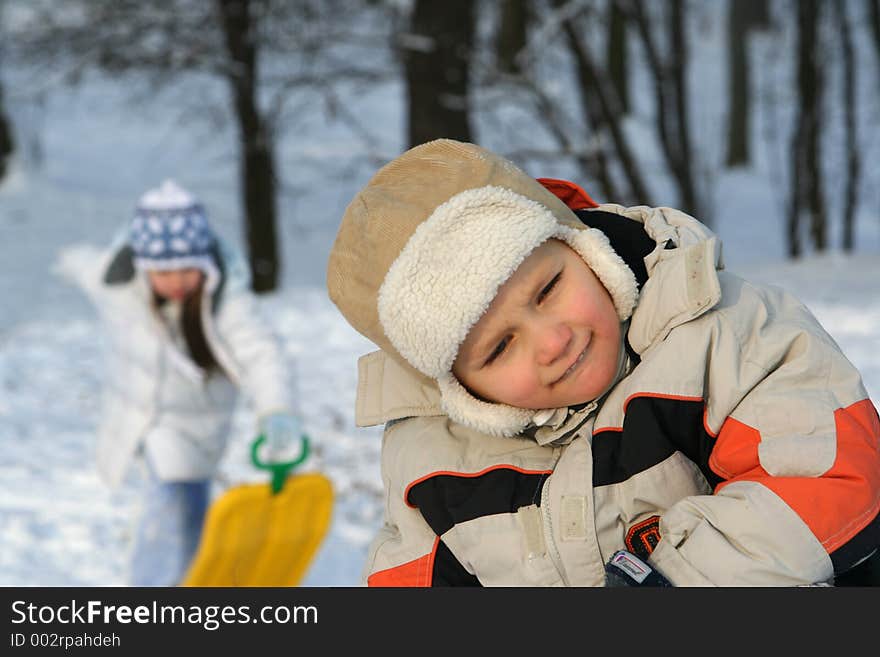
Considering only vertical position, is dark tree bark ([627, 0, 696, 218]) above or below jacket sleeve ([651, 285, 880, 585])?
below

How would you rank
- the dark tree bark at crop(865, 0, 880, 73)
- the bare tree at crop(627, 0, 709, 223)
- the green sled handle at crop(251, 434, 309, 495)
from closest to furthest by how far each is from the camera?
the green sled handle at crop(251, 434, 309, 495)
the bare tree at crop(627, 0, 709, 223)
the dark tree bark at crop(865, 0, 880, 73)

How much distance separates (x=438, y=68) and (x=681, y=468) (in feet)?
23.6

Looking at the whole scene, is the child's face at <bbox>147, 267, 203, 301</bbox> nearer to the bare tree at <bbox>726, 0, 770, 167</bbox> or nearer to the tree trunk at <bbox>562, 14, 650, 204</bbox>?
the tree trunk at <bbox>562, 14, 650, 204</bbox>

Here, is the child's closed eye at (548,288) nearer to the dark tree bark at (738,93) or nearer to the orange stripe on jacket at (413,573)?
the orange stripe on jacket at (413,573)

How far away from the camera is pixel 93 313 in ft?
37.3

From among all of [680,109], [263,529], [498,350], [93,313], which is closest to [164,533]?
[263,529]

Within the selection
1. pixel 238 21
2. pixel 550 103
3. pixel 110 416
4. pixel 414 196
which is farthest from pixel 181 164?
pixel 414 196

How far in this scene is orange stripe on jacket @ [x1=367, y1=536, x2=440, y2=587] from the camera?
173 centimetres

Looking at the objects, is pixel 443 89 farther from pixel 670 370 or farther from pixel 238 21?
pixel 670 370

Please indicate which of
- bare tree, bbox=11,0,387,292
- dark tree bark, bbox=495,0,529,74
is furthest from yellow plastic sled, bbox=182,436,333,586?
dark tree bark, bbox=495,0,529,74

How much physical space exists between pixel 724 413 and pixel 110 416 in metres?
3.46

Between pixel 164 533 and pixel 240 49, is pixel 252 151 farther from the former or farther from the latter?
pixel 164 533

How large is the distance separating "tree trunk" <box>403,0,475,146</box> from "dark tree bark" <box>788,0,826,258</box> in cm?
341
